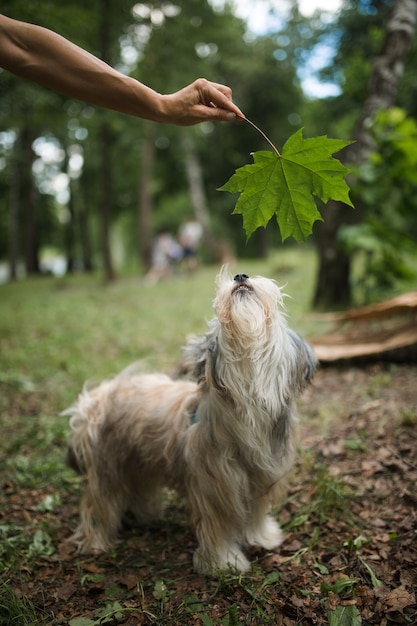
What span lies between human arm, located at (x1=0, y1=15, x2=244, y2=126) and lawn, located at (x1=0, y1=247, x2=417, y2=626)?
90.0 inches

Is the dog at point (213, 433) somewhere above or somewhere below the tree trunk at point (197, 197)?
below

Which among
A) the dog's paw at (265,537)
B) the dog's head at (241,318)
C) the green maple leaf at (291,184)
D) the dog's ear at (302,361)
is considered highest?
the green maple leaf at (291,184)

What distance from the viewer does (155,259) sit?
17.6 meters

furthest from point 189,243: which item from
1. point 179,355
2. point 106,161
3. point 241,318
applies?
point 241,318

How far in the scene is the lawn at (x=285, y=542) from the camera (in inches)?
88.0

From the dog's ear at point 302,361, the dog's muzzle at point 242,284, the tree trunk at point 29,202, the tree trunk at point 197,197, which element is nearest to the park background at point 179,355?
the dog's ear at point 302,361

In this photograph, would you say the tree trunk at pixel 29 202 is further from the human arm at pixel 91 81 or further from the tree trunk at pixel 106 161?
the human arm at pixel 91 81

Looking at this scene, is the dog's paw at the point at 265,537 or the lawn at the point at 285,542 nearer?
the lawn at the point at 285,542

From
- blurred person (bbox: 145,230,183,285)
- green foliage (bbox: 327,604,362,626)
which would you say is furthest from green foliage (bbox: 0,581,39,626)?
blurred person (bbox: 145,230,183,285)

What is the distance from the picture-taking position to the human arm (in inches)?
76.3

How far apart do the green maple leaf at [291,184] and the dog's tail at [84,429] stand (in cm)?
164

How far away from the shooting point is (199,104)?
6.98 feet

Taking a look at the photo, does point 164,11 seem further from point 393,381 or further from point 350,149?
point 393,381

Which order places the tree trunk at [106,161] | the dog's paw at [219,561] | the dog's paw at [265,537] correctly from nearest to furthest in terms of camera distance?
the dog's paw at [219,561] < the dog's paw at [265,537] < the tree trunk at [106,161]
